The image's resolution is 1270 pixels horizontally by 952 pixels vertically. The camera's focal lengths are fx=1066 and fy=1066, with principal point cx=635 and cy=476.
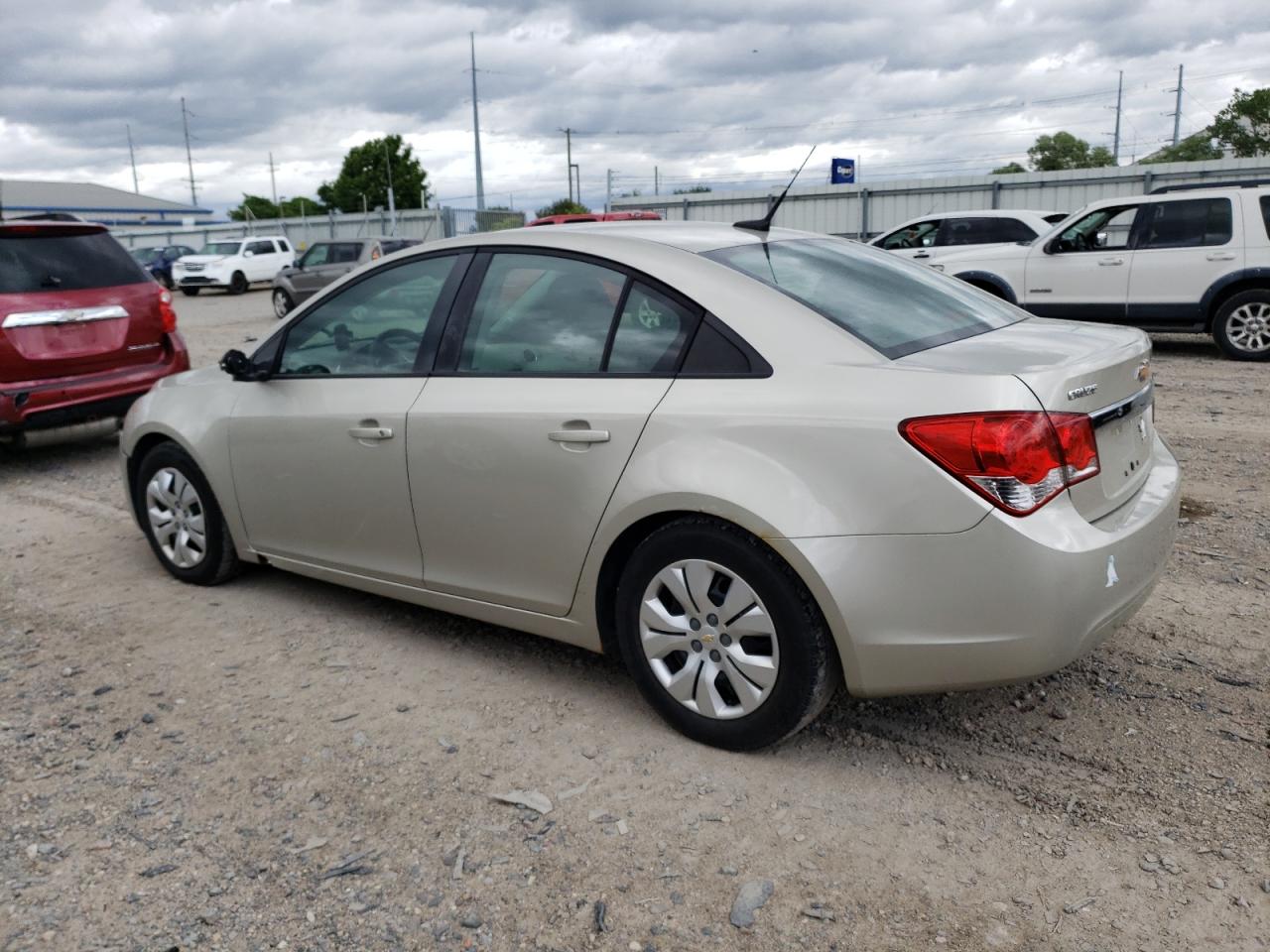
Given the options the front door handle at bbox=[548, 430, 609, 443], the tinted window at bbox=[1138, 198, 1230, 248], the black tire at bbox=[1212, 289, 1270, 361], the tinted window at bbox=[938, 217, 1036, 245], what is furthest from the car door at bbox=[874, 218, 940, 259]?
the front door handle at bbox=[548, 430, 609, 443]

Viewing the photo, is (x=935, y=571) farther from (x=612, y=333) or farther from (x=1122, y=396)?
(x=612, y=333)

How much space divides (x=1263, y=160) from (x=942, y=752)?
22.7 metres

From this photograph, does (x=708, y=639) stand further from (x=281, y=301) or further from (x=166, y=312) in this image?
(x=281, y=301)

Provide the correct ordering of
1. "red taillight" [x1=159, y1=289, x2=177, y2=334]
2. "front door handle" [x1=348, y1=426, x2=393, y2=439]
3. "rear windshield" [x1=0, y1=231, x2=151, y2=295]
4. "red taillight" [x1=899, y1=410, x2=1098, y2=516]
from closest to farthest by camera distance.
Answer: "red taillight" [x1=899, y1=410, x2=1098, y2=516], "front door handle" [x1=348, y1=426, x2=393, y2=439], "rear windshield" [x1=0, y1=231, x2=151, y2=295], "red taillight" [x1=159, y1=289, x2=177, y2=334]

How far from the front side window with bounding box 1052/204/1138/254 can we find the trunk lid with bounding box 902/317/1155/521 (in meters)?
8.98

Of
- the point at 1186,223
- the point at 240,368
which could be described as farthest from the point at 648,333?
the point at 1186,223

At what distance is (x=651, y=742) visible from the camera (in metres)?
3.36

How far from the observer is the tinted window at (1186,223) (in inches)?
430

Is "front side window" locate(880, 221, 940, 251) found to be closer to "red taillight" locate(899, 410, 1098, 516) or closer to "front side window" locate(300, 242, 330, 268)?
"red taillight" locate(899, 410, 1098, 516)

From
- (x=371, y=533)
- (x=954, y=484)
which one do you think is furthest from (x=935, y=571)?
(x=371, y=533)

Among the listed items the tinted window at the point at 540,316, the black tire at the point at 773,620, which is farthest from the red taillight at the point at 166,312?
the black tire at the point at 773,620

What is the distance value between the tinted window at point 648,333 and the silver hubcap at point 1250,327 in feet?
31.6

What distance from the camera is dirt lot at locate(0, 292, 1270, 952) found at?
99.9 inches

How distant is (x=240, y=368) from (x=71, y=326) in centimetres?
371
